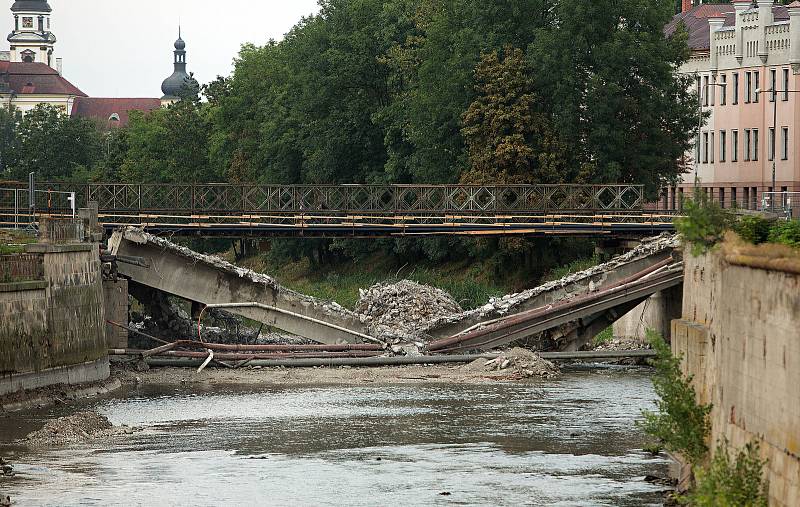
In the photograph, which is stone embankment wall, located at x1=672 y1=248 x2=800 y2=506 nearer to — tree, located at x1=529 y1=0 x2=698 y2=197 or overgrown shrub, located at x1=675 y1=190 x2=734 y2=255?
overgrown shrub, located at x1=675 y1=190 x2=734 y2=255

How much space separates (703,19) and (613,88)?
150 ft

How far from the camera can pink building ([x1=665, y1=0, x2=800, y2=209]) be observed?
357 ft

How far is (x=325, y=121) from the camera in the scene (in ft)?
357

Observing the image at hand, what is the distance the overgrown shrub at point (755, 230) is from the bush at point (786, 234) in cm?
18

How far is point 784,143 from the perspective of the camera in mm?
110000

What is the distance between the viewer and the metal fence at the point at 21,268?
4950 centimetres

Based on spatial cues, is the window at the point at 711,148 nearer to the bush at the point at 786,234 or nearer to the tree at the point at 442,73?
the tree at the point at 442,73

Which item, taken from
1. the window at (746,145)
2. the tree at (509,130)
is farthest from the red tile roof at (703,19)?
the tree at (509,130)

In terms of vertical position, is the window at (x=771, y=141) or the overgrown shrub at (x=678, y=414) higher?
the window at (x=771, y=141)

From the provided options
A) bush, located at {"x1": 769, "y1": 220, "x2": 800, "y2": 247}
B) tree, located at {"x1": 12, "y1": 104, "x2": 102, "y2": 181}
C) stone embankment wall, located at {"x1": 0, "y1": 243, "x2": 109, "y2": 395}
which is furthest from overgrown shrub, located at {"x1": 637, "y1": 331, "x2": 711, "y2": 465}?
tree, located at {"x1": 12, "y1": 104, "x2": 102, "y2": 181}

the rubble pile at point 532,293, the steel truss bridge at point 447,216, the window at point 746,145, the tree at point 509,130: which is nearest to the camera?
the rubble pile at point 532,293

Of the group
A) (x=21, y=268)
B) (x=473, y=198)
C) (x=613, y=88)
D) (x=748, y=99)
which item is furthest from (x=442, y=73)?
(x=21, y=268)

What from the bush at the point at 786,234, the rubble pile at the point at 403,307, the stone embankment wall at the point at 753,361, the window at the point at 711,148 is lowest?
the rubble pile at the point at 403,307

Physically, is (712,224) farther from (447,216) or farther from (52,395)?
(447,216)
